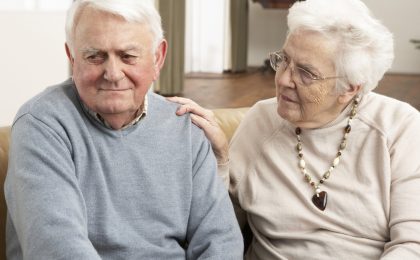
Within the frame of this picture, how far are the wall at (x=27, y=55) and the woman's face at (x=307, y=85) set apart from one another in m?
1.96

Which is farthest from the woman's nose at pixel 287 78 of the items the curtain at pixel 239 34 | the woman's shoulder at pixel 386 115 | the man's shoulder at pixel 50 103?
the curtain at pixel 239 34

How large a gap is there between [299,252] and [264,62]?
7.23 m

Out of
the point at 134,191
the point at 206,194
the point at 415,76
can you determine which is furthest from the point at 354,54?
the point at 415,76

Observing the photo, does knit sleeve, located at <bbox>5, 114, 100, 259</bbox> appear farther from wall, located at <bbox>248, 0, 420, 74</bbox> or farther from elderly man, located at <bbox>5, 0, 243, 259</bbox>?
wall, located at <bbox>248, 0, 420, 74</bbox>

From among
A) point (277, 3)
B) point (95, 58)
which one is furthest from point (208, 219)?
point (277, 3)

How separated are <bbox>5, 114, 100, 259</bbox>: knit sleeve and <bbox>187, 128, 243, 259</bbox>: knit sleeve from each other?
1.06 feet

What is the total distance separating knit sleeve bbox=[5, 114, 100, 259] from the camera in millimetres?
1266

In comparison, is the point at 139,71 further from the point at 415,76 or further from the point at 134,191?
the point at 415,76

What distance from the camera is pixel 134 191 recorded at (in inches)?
58.9

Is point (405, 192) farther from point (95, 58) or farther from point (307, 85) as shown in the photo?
point (95, 58)

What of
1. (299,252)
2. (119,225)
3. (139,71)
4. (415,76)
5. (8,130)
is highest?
(139,71)

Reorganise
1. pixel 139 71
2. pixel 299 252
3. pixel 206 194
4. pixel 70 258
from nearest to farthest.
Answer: pixel 70 258 < pixel 139 71 < pixel 206 194 < pixel 299 252

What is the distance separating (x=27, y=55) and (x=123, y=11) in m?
2.14

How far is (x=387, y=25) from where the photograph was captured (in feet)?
28.4
